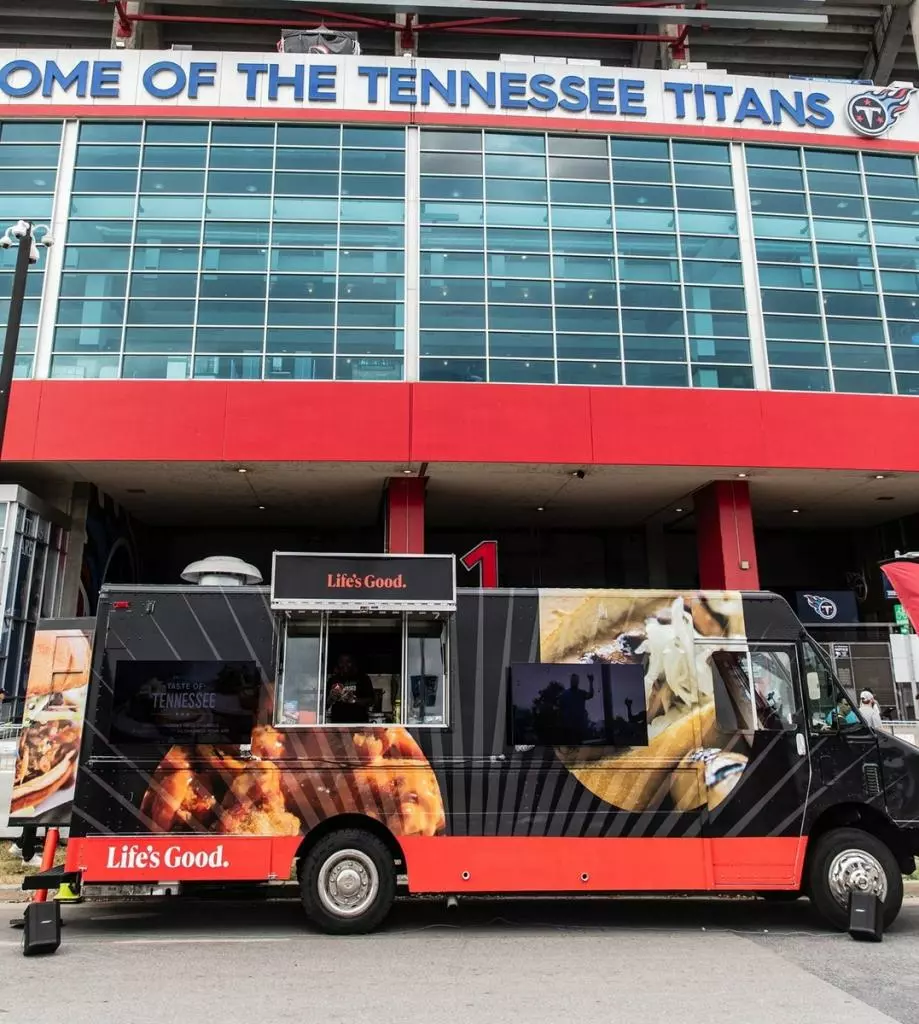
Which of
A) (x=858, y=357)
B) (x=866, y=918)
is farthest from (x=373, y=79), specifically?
(x=866, y=918)

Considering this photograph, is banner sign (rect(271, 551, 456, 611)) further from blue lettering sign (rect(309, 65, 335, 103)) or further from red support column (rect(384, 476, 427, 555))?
blue lettering sign (rect(309, 65, 335, 103))

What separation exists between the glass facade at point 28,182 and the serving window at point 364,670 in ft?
42.8

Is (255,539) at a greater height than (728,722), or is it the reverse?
(255,539)

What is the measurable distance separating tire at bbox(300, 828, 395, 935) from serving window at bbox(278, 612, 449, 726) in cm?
108

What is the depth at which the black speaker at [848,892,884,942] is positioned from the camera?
673 centimetres

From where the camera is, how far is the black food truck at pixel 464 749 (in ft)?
23.6

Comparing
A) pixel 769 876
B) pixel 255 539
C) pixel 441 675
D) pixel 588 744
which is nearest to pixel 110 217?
pixel 255 539

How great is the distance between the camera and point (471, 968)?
6.02m

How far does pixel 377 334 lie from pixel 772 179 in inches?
400

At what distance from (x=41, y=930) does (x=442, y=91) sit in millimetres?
18178

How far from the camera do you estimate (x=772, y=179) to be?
1884cm

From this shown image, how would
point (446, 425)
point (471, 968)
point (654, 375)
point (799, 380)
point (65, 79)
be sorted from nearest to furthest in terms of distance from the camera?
point (471, 968) < point (446, 425) < point (654, 375) < point (799, 380) < point (65, 79)

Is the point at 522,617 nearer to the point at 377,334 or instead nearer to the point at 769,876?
the point at 769,876

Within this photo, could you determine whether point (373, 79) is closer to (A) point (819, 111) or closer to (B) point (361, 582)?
(A) point (819, 111)
